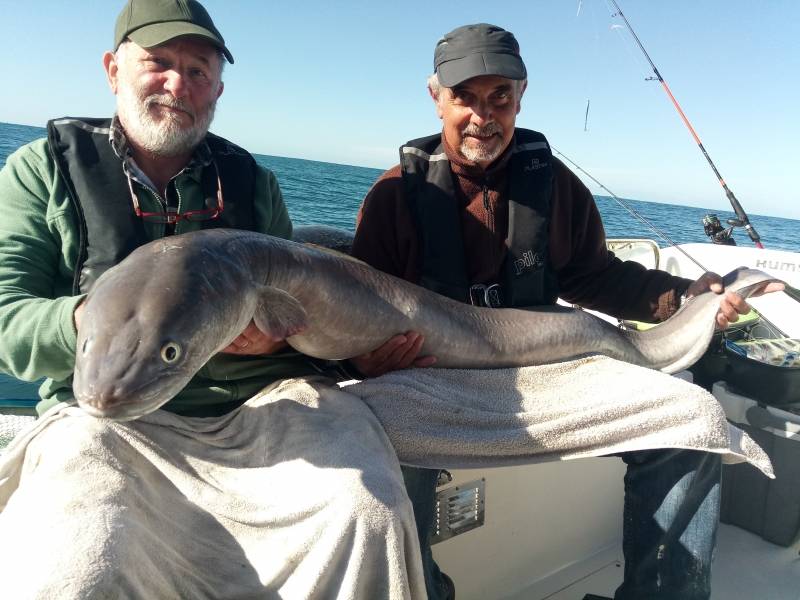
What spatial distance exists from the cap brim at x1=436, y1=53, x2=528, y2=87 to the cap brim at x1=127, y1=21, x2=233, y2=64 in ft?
3.63

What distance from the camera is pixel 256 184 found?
269cm

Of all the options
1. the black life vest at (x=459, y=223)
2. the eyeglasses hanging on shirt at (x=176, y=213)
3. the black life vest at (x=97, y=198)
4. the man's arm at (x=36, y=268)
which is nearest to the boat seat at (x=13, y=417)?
the man's arm at (x=36, y=268)

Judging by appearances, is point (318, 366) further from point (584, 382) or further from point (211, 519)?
point (584, 382)

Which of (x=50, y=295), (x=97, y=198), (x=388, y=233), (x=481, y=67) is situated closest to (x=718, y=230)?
(x=481, y=67)

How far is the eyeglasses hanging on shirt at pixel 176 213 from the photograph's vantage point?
7.68 ft

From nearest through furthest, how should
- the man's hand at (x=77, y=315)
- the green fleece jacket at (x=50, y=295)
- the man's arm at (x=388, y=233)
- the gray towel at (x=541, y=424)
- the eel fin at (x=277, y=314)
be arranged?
the man's hand at (x=77, y=315), the green fleece jacket at (x=50, y=295), the eel fin at (x=277, y=314), the gray towel at (x=541, y=424), the man's arm at (x=388, y=233)

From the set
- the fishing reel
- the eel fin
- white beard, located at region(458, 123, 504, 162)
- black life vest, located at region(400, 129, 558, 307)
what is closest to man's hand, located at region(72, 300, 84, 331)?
the eel fin

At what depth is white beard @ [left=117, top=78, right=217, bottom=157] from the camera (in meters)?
2.47

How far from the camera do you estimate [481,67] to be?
289 cm

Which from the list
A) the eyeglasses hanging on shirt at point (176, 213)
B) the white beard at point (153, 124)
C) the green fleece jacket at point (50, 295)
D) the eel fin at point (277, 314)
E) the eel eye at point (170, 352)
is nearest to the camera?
the eel eye at point (170, 352)

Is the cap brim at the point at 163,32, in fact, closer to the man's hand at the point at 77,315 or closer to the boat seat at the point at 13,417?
the man's hand at the point at 77,315

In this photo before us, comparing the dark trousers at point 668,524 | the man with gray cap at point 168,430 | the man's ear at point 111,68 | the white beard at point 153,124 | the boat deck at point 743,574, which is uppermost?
the man's ear at point 111,68

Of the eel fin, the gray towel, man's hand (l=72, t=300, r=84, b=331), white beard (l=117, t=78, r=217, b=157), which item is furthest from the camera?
white beard (l=117, t=78, r=217, b=157)

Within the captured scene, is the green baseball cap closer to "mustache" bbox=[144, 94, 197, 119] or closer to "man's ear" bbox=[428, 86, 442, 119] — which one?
"mustache" bbox=[144, 94, 197, 119]
